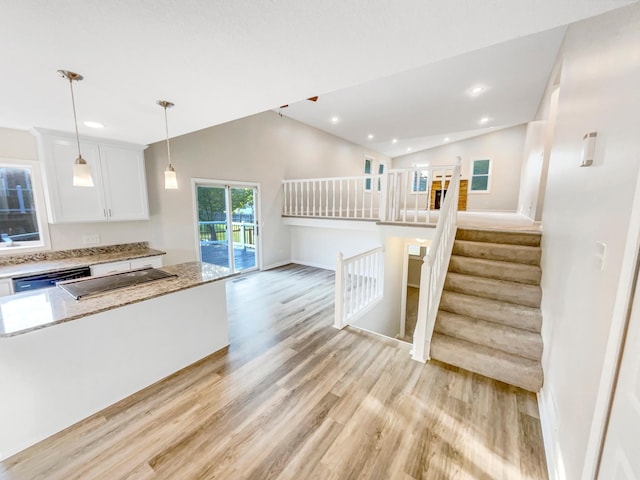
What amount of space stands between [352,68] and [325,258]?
498cm

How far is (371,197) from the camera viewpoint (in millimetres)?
4902

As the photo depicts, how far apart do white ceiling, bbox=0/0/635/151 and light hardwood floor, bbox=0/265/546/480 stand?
2072mm

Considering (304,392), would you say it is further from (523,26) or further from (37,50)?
(37,50)

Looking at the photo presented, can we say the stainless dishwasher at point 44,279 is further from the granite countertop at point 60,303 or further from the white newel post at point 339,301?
the white newel post at point 339,301

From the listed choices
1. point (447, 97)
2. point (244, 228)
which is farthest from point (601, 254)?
point (244, 228)

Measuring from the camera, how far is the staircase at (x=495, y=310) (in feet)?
7.64

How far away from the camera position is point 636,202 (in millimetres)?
939

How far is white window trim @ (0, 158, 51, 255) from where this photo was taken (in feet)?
9.77

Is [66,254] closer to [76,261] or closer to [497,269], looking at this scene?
[76,261]

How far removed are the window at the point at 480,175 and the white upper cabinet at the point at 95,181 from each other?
9008 millimetres

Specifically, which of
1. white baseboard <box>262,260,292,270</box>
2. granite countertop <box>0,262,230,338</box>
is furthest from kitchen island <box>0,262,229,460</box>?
white baseboard <box>262,260,292,270</box>

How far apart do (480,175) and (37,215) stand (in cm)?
1026

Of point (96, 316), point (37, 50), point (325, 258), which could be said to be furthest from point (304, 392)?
point (325, 258)

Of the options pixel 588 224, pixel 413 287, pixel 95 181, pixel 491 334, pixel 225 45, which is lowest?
pixel 413 287
